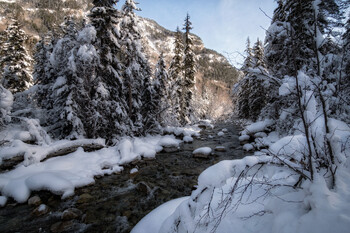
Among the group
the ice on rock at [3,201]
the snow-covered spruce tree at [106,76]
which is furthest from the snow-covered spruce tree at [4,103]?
the snow-covered spruce tree at [106,76]

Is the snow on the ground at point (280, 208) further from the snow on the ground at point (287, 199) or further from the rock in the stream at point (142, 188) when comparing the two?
the rock in the stream at point (142, 188)

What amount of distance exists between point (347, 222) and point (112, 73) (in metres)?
12.9

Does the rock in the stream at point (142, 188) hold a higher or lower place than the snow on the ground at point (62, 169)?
lower

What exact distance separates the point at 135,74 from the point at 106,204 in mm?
10947

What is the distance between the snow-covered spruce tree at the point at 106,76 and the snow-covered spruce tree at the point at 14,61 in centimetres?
1379

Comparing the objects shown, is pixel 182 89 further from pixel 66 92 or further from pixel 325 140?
pixel 325 140

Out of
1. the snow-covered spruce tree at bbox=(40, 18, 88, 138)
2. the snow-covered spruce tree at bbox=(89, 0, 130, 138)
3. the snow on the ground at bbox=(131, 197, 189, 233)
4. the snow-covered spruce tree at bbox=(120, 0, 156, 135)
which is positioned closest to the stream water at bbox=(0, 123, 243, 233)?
the snow on the ground at bbox=(131, 197, 189, 233)

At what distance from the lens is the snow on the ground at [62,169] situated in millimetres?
6156

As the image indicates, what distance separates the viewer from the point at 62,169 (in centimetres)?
781

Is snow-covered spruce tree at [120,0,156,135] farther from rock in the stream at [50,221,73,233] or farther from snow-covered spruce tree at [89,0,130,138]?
rock in the stream at [50,221,73,233]

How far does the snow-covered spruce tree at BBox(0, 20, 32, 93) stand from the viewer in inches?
723

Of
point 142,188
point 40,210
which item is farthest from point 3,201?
point 142,188

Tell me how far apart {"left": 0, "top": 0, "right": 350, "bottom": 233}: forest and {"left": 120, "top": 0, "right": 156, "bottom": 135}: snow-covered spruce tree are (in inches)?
3.9

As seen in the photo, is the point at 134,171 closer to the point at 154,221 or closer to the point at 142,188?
the point at 142,188
